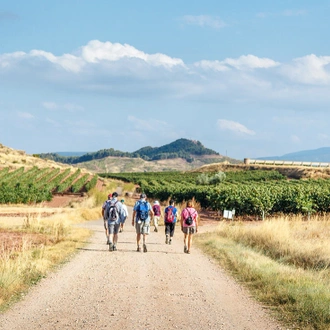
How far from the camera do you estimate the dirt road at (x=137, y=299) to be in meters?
9.48

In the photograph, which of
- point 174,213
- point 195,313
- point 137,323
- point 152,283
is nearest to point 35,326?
point 137,323

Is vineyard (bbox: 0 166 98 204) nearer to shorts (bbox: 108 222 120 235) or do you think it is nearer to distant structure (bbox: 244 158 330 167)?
shorts (bbox: 108 222 120 235)

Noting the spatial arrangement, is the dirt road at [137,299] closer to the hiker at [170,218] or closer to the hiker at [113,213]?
the hiker at [113,213]

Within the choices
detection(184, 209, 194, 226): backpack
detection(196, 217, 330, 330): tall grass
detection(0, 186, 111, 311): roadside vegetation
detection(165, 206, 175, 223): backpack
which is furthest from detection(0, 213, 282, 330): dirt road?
detection(165, 206, 175, 223): backpack

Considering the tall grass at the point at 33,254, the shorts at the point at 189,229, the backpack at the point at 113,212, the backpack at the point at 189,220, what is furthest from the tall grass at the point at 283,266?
the tall grass at the point at 33,254

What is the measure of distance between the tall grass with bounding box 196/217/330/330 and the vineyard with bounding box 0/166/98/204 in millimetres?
29485

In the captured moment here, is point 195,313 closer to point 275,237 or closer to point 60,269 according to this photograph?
point 60,269

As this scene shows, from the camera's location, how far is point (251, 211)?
36781 millimetres

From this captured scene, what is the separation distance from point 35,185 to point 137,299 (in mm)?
52619

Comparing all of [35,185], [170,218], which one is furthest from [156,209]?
[35,185]

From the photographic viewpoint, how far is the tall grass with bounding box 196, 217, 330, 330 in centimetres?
1043

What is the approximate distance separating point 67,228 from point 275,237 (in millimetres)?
9560

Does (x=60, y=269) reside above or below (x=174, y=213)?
below

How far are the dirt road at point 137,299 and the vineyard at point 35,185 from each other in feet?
119
